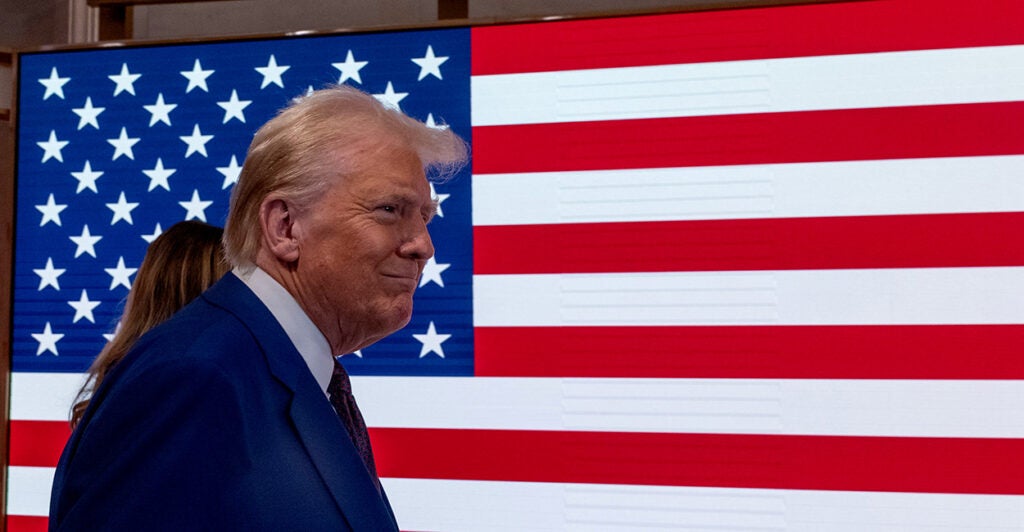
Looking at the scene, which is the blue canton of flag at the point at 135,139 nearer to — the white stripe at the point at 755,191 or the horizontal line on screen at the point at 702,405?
the horizontal line on screen at the point at 702,405

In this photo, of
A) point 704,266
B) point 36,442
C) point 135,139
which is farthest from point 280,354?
point 36,442

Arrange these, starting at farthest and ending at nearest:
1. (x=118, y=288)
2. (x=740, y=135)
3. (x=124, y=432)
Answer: (x=118, y=288) → (x=740, y=135) → (x=124, y=432)

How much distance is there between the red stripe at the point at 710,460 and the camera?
183cm

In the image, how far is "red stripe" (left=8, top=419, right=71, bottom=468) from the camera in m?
2.24

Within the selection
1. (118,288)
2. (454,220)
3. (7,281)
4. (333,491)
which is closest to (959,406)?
(454,220)

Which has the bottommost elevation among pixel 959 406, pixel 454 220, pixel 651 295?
pixel 959 406

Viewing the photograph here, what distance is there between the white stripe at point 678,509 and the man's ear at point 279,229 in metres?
1.32

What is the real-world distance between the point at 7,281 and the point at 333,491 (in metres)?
1.99

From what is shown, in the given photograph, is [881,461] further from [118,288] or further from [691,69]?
[118,288]

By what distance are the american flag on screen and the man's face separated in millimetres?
1164

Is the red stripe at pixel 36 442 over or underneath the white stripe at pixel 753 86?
underneath

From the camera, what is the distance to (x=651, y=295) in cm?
197

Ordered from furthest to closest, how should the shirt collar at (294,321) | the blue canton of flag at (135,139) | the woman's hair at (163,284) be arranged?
the blue canton of flag at (135,139), the woman's hair at (163,284), the shirt collar at (294,321)

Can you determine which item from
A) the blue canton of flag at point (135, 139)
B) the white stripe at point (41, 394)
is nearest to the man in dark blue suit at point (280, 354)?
the blue canton of flag at point (135, 139)
